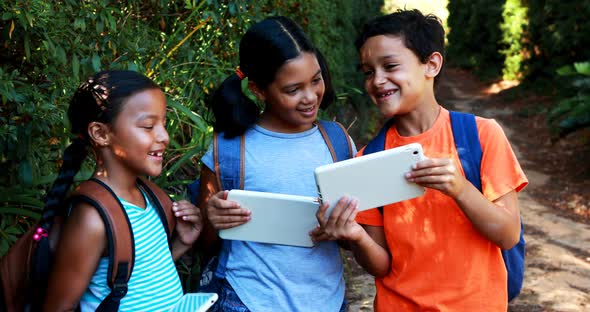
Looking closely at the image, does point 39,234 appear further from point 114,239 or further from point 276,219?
point 276,219

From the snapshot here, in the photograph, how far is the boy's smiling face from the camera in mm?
1947

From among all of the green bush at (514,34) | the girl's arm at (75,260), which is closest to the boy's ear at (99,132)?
the girl's arm at (75,260)

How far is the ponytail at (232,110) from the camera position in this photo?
213cm

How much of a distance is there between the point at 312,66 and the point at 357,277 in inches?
117

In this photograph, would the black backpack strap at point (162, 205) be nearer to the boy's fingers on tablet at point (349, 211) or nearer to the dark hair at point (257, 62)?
the dark hair at point (257, 62)

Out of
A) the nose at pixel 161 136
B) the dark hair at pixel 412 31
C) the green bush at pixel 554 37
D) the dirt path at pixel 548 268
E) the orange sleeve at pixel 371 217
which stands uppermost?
the green bush at pixel 554 37

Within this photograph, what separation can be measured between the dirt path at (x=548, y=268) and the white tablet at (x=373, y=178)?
224cm

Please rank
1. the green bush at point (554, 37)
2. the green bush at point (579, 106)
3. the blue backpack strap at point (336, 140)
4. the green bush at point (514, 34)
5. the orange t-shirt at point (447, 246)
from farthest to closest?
the green bush at point (514, 34) < the green bush at point (554, 37) < the green bush at point (579, 106) < the blue backpack strap at point (336, 140) < the orange t-shirt at point (447, 246)

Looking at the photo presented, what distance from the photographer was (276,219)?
6.42ft

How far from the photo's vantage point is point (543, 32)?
1275cm

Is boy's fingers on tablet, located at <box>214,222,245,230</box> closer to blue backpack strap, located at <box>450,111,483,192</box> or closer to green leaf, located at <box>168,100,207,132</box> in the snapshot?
blue backpack strap, located at <box>450,111,483,192</box>

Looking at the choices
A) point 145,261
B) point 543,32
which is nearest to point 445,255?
point 145,261

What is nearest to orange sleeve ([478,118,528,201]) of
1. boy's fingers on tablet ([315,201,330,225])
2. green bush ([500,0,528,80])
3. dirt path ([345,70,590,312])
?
boy's fingers on tablet ([315,201,330,225])

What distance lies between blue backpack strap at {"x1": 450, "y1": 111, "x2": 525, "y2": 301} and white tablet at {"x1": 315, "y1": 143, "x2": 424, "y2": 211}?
0.21 meters
